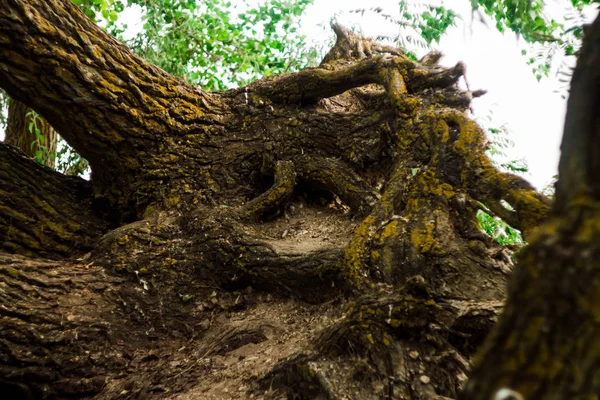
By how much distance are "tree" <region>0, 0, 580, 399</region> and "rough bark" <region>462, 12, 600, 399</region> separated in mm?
1481

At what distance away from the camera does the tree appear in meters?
2.51

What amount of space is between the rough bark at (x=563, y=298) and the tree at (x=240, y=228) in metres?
1.48

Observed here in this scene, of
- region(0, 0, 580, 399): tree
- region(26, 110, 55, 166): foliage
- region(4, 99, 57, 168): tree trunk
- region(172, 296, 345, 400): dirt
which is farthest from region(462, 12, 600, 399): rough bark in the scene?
region(4, 99, 57, 168): tree trunk

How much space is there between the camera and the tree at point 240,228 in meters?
2.51

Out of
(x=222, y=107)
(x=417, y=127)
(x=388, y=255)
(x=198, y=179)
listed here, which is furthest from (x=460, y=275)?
(x=222, y=107)

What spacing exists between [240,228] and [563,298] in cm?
306

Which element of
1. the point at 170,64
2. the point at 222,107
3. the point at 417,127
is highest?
the point at 170,64

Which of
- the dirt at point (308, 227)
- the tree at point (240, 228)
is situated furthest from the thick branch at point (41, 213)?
the dirt at point (308, 227)

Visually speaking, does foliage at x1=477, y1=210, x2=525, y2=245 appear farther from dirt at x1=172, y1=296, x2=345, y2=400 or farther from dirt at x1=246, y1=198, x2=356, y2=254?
dirt at x1=172, y1=296, x2=345, y2=400

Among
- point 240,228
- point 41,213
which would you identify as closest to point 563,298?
point 240,228

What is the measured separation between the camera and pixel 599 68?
92cm

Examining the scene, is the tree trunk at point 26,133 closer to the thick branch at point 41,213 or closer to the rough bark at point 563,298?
the thick branch at point 41,213

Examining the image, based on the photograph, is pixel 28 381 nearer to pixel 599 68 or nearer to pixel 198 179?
pixel 198 179

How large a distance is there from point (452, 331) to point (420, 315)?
0.50 ft
